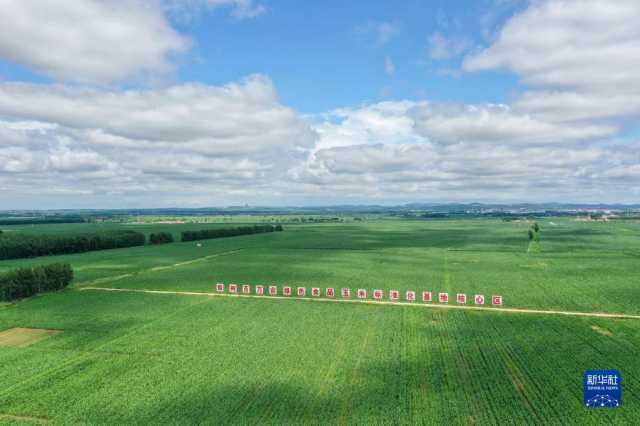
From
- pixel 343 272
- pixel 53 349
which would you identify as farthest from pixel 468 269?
pixel 53 349

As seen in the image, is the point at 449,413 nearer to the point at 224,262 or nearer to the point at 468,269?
the point at 468,269

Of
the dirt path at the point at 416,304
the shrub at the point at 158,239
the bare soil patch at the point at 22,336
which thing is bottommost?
the dirt path at the point at 416,304

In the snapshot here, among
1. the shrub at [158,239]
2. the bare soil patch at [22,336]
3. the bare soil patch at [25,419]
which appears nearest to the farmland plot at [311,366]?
the bare soil patch at [25,419]

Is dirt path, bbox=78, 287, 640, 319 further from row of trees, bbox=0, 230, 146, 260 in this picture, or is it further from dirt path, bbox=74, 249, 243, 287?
row of trees, bbox=0, 230, 146, 260

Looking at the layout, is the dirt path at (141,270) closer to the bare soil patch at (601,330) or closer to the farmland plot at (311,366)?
the farmland plot at (311,366)

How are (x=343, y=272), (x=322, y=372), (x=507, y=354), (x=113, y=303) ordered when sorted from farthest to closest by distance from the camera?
(x=343, y=272), (x=113, y=303), (x=507, y=354), (x=322, y=372)
